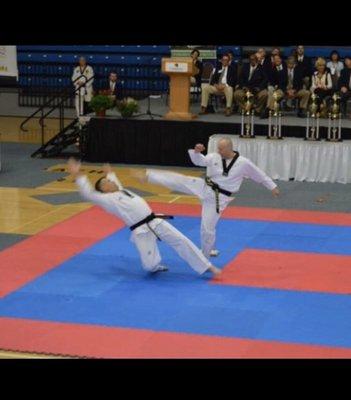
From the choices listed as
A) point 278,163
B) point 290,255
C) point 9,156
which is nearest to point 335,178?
point 278,163

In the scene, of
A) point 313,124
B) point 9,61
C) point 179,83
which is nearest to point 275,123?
point 313,124

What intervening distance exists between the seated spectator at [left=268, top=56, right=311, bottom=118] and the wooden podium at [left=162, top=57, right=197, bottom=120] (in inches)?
81.8

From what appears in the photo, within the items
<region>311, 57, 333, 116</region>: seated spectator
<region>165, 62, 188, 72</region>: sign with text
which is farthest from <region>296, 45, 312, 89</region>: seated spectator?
<region>165, 62, 188, 72</region>: sign with text

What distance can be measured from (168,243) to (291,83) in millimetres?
10121

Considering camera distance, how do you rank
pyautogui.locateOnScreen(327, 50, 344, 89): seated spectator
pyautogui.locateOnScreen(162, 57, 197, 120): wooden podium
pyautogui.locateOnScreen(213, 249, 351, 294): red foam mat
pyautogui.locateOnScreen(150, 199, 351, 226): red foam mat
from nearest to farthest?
pyautogui.locateOnScreen(213, 249, 351, 294): red foam mat → pyautogui.locateOnScreen(150, 199, 351, 226): red foam mat → pyautogui.locateOnScreen(162, 57, 197, 120): wooden podium → pyautogui.locateOnScreen(327, 50, 344, 89): seated spectator

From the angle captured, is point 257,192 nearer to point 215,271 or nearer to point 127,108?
point 127,108

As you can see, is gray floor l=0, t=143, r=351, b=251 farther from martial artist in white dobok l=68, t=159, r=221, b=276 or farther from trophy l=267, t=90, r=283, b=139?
martial artist in white dobok l=68, t=159, r=221, b=276

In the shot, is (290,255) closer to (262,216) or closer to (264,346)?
(262,216)

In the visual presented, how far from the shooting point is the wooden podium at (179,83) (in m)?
18.4

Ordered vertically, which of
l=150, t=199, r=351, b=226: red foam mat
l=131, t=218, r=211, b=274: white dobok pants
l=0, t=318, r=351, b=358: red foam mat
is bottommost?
l=150, t=199, r=351, b=226: red foam mat

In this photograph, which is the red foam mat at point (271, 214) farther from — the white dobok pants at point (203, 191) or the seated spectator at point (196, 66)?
the seated spectator at point (196, 66)

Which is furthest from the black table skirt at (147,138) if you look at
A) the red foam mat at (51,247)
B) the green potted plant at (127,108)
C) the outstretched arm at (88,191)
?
the outstretched arm at (88,191)

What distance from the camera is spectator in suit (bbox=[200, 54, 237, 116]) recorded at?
19109mm

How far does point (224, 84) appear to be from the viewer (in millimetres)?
19141
